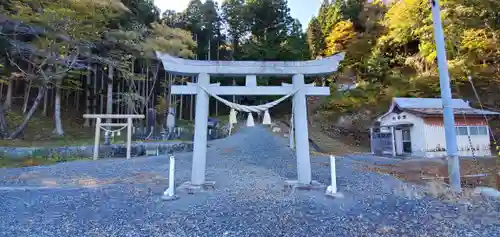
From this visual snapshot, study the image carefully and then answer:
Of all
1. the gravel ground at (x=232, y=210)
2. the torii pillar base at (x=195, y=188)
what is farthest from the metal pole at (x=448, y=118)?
the torii pillar base at (x=195, y=188)

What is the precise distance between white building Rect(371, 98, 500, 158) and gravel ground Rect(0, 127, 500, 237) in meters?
6.32

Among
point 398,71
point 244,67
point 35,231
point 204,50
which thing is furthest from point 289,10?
point 35,231

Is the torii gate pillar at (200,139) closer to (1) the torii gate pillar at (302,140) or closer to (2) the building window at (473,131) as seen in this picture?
(1) the torii gate pillar at (302,140)

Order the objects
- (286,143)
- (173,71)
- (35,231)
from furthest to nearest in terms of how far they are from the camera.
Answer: (286,143) → (173,71) → (35,231)

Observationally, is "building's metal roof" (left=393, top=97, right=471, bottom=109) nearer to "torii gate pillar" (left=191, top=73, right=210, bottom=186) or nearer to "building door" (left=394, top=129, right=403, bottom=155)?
"building door" (left=394, top=129, right=403, bottom=155)

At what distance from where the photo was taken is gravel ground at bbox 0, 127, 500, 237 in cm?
302

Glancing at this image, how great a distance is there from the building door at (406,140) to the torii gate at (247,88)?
8.70 m

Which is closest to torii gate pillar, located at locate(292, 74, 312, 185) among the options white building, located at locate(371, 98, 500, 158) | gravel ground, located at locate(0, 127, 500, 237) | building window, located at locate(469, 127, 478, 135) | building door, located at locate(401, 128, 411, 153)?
gravel ground, located at locate(0, 127, 500, 237)

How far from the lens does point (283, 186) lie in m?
5.16

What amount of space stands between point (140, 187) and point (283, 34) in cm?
1944

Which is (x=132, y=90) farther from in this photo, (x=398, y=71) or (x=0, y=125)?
(x=398, y=71)

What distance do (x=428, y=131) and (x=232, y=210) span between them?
10.4m

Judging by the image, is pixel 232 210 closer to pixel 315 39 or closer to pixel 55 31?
pixel 55 31

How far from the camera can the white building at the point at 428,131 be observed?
10820 mm
